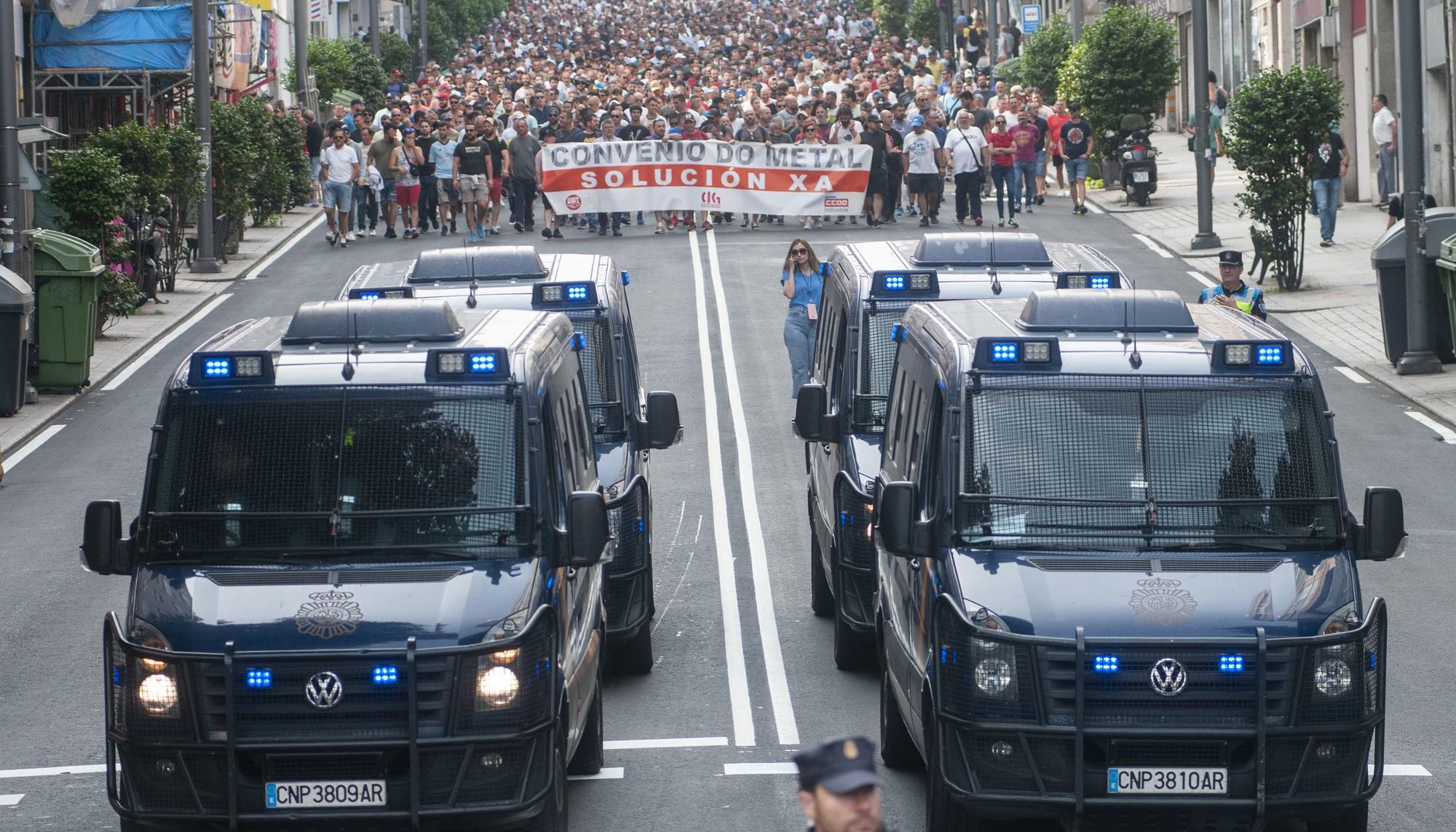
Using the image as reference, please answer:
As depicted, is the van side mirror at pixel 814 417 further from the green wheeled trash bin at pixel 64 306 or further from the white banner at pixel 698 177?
the white banner at pixel 698 177

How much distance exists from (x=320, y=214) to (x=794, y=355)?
21.4 meters

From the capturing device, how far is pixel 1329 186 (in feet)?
92.8

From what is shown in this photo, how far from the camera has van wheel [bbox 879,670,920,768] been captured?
9.21 meters

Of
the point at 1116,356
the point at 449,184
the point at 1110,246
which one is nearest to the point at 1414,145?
the point at 1110,246

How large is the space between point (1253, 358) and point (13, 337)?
14175 millimetres

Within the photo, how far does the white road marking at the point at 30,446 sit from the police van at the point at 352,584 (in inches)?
404

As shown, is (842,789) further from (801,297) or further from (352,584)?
(801,297)

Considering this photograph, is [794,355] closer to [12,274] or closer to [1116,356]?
[12,274]

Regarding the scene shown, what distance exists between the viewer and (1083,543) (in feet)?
25.9

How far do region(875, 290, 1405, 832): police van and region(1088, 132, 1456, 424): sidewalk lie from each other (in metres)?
10.6

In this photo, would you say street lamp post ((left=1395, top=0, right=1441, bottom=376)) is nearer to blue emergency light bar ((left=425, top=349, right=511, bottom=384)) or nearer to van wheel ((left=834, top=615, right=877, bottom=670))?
van wheel ((left=834, top=615, right=877, bottom=670))

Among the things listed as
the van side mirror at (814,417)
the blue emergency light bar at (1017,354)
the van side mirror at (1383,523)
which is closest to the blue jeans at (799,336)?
the van side mirror at (814,417)

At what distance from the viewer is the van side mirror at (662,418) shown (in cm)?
1096

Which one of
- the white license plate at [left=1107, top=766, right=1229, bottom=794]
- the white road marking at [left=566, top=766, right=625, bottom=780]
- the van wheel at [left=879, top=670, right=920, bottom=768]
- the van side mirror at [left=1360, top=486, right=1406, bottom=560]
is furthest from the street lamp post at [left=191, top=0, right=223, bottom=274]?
the white license plate at [left=1107, top=766, right=1229, bottom=794]
